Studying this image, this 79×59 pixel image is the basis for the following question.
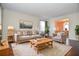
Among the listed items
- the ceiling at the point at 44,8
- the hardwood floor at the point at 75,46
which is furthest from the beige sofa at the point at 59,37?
the ceiling at the point at 44,8

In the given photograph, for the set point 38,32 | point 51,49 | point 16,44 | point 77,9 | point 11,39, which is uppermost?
point 77,9

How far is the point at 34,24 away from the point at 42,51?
646mm

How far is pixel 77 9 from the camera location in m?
1.74

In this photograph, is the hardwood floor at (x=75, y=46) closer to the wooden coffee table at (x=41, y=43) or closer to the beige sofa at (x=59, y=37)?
the beige sofa at (x=59, y=37)

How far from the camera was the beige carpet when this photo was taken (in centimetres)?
172

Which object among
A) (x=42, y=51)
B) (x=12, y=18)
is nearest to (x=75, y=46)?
(x=42, y=51)

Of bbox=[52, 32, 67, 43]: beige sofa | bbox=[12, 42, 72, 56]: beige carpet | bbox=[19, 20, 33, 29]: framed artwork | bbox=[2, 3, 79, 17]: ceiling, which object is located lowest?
bbox=[12, 42, 72, 56]: beige carpet

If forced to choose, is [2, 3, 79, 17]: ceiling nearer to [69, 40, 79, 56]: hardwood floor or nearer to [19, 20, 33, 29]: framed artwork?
[19, 20, 33, 29]: framed artwork

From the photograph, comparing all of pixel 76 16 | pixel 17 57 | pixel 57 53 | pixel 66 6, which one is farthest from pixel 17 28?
pixel 76 16

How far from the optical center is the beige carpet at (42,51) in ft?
5.65

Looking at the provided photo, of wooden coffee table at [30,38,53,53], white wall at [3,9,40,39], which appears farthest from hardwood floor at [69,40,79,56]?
white wall at [3,9,40,39]

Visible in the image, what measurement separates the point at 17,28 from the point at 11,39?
27 cm

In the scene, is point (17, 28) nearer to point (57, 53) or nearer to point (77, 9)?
point (57, 53)

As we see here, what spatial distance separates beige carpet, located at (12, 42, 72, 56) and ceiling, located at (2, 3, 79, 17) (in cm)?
74
